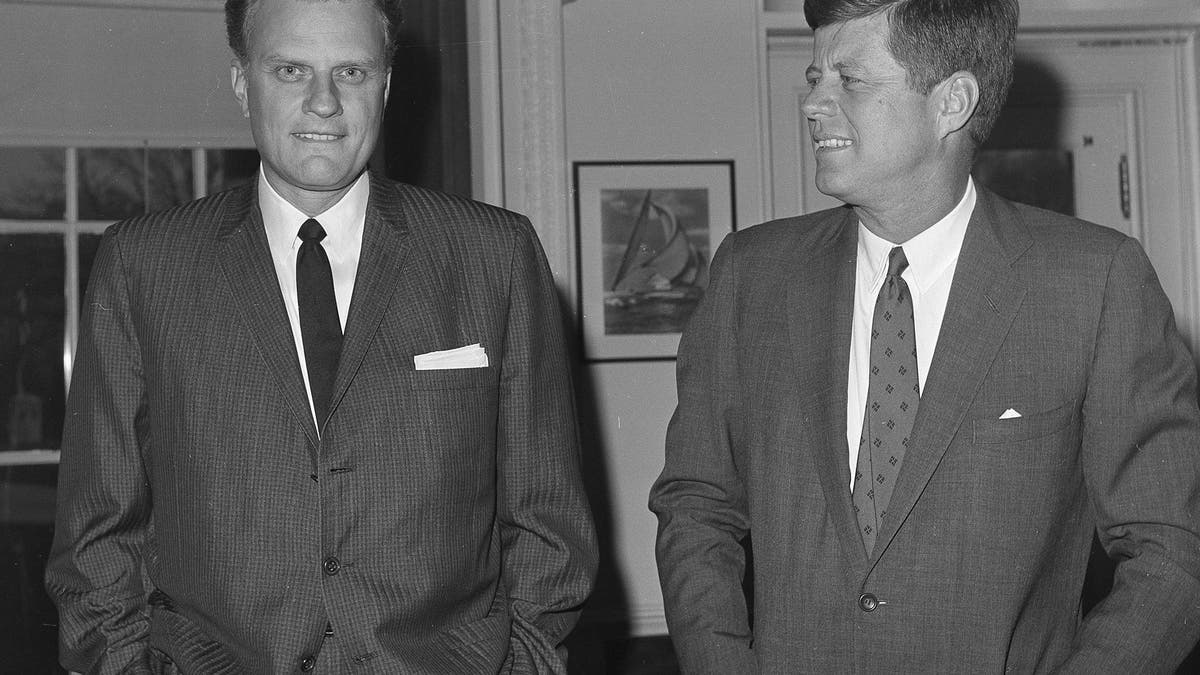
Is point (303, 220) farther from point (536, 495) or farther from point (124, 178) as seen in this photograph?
point (124, 178)

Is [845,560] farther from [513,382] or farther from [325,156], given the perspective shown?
[325,156]

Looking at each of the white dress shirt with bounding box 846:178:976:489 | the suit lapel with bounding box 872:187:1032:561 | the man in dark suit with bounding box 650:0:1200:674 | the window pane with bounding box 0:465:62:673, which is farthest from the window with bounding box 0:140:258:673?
the suit lapel with bounding box 872:187:1032:561

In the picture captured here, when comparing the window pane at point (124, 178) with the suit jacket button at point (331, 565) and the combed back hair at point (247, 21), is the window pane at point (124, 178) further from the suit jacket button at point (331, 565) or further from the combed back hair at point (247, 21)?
the suit jacket button at point (331, 565)

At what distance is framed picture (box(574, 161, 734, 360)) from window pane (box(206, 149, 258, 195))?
125 centimetres

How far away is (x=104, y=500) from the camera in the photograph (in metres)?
1.96

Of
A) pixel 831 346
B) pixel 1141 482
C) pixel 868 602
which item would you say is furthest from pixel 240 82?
pixel 1141 482

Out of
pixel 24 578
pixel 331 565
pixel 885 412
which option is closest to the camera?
pixel 331 565

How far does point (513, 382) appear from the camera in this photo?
79.6 inches

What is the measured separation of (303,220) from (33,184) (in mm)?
3010

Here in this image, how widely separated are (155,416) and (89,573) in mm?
255

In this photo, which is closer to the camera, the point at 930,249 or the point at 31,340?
the point at 930,249

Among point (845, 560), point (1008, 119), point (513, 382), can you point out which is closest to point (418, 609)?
point (513, 382)

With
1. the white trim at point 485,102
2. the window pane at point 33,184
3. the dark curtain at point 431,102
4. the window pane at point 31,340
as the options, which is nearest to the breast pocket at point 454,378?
the dark curtain at point 431,102

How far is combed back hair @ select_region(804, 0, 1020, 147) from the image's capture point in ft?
6.63
